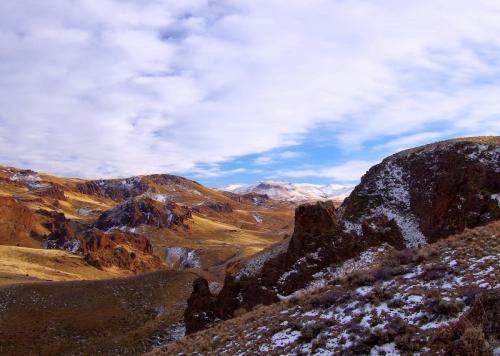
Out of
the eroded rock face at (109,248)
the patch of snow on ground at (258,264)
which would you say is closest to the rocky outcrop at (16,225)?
the eroded rock face at (109,248)

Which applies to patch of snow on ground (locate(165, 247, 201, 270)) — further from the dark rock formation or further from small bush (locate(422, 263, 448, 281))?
small bush (locate(422, 263, 448, 281))

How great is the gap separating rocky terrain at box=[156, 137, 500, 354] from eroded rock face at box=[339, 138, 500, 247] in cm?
10

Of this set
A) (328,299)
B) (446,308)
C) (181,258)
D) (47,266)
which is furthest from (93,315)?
(181,258)

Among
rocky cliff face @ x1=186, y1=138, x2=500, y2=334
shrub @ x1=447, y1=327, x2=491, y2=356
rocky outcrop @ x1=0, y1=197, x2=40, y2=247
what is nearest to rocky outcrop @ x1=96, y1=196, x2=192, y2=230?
rocky outcrop @ x1=0, y1=197, x2=40, y2=247

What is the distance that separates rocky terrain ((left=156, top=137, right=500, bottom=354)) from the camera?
14.6 m

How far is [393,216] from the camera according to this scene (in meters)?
41.6

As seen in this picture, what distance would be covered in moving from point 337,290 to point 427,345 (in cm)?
805

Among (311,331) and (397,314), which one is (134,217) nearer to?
(311,331)

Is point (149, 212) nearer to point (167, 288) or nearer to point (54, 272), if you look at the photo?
point (54, 272)

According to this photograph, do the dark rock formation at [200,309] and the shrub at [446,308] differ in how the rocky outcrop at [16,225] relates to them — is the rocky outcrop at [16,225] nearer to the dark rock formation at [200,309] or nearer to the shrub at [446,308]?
the dark rock formation at [200,309]

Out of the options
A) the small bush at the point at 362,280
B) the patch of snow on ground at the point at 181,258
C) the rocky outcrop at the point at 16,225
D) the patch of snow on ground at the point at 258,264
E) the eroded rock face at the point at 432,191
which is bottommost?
the patch of snow on ground at the point at 181,258

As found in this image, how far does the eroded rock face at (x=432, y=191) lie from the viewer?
36.7 metres

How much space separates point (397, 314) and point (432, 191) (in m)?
28.7

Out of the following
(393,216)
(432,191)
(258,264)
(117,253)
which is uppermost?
(432,191)
